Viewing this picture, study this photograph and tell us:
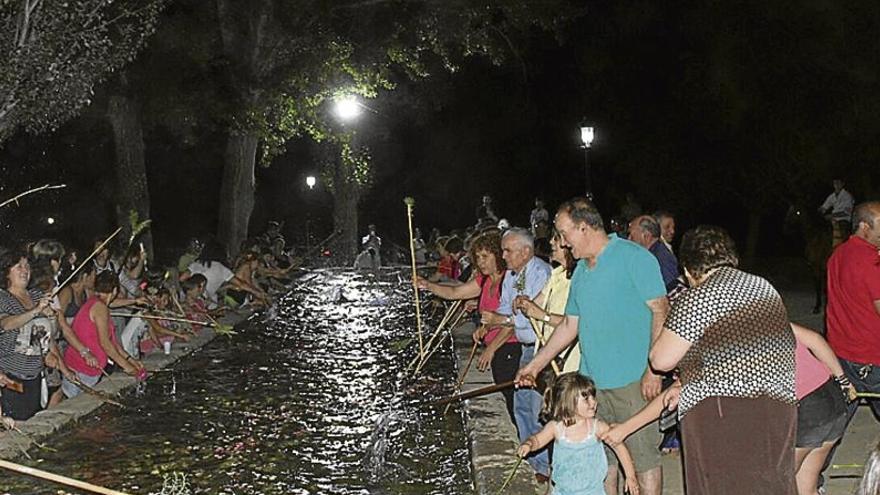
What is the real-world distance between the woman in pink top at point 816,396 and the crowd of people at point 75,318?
5400 millimetres

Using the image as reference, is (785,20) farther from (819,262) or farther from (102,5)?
(102,5)

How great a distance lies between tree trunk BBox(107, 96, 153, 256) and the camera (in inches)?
1032

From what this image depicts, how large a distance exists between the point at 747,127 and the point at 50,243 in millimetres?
22567

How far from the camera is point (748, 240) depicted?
112 ft

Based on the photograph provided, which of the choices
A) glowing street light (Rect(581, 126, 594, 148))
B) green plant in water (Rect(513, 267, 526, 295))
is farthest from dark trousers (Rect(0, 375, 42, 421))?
glowing street light (Rect(581, 126, 594, 148))

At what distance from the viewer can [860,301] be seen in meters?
7.81

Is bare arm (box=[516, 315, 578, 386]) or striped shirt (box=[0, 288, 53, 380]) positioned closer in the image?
bare arm (box=[516, 315, 578, 386])

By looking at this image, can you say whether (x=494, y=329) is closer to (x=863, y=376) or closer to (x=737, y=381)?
(x=863, y=376)

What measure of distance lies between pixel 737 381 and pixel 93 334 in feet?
26.5

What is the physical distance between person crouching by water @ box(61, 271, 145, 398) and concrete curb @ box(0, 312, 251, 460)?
0.18 m

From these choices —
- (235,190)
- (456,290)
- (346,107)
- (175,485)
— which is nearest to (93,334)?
(456,290)

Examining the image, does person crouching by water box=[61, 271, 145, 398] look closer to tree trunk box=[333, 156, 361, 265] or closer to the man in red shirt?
the man in red shirt

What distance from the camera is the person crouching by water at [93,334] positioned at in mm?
11797

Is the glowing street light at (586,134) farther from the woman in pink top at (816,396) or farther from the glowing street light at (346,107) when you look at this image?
the woman in pink top at (816,396)
